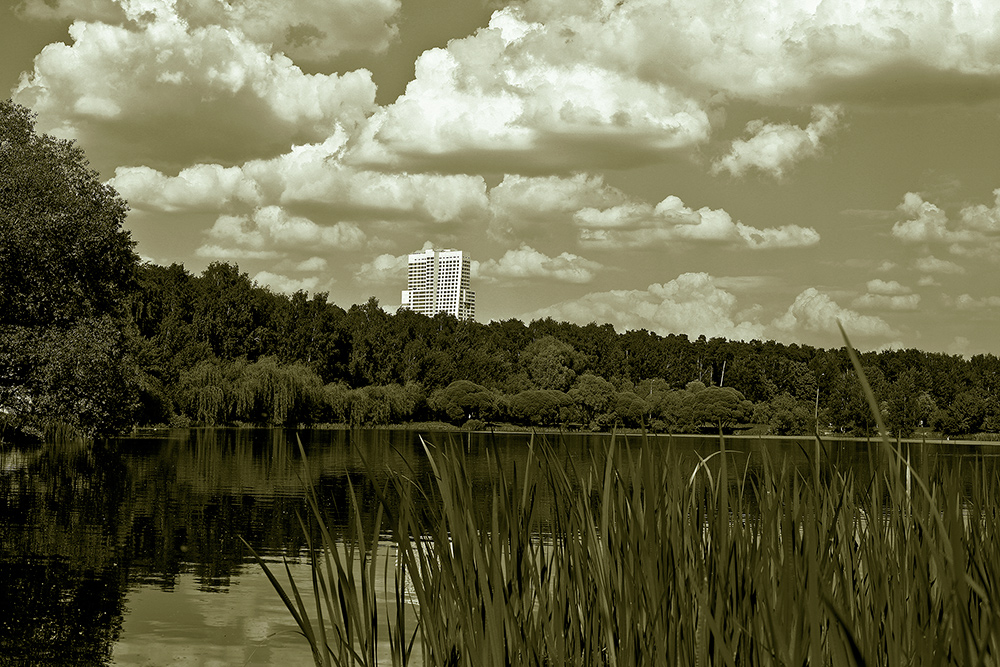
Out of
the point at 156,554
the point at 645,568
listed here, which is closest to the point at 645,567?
the point at 645,568

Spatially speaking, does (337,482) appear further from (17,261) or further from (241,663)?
(241,663)

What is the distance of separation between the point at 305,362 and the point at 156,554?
87865mm

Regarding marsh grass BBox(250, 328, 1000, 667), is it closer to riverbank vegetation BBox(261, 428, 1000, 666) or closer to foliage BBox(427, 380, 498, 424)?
riverbank vegetation BBox(261, 428, 1000, 666)

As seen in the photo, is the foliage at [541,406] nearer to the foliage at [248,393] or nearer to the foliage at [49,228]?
the foliage at [248,393]

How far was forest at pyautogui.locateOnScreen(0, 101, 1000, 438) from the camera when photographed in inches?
1254

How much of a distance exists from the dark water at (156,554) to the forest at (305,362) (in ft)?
12.8

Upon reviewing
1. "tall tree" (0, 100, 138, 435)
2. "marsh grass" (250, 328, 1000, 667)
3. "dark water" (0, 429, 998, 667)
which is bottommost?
"dark water" (0, 429, 998, 667)

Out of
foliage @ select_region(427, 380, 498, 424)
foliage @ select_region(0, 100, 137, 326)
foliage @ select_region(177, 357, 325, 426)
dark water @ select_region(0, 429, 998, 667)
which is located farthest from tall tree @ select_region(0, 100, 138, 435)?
foliage @ select_region(427, 380, 498, 424)

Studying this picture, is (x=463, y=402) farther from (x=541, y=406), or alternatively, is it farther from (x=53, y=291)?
(x=53, y=291)

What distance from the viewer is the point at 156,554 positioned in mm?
17938

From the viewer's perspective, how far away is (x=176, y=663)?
11.1 metres

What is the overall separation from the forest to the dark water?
12.8 ft

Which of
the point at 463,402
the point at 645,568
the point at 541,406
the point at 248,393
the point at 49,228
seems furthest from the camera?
the point at 541,406

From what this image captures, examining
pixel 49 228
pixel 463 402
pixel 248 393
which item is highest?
pixel 49 228
